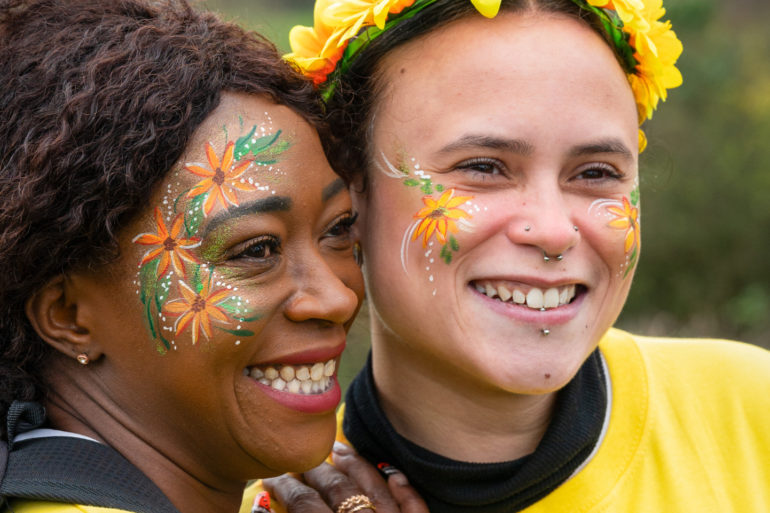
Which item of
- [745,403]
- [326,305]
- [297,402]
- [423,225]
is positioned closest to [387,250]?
[423,225]

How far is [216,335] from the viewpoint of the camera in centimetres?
232

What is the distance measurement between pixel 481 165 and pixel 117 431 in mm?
1262

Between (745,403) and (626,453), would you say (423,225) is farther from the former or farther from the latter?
(745,403)

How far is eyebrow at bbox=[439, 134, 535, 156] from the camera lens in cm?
247

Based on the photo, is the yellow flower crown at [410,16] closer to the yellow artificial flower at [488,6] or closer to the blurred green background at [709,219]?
the yellow artificial flower at [488,6]

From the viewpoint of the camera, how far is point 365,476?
2803mm

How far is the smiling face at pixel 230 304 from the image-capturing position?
2.30m

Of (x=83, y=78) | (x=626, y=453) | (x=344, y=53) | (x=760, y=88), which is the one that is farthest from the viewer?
(x=760, y=88)

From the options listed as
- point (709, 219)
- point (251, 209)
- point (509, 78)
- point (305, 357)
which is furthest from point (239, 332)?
point (709, 219)

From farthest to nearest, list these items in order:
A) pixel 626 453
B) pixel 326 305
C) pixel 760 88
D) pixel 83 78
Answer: pixel 760 88, pixel 626 453, pixel 326 305, pixel 83 78

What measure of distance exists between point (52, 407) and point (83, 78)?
0.90 metres

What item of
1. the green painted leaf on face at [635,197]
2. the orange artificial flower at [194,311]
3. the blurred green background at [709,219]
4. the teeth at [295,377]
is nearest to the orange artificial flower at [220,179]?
the orange artificial flower at [194,311]

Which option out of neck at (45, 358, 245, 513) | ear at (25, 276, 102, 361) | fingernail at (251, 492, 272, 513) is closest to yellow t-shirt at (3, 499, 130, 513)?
neck at (45, 358, 245, 513)

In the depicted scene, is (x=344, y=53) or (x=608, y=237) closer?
(x=608, y=237)
